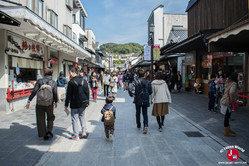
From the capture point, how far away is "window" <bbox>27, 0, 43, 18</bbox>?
392 inches

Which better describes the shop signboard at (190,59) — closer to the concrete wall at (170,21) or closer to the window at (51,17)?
the window at (51,17)

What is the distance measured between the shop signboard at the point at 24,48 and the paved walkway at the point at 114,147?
3725 mm

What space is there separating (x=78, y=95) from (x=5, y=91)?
4.81 m

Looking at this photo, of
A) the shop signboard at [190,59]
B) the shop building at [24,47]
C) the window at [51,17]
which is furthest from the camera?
the shop signboard at [190,59]

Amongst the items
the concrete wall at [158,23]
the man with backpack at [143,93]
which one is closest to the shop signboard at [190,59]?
the man with backpack at [143,93]

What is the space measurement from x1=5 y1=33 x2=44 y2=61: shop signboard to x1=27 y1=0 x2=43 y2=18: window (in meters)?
1.74

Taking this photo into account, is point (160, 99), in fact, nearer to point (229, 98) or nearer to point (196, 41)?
point (229, 98)

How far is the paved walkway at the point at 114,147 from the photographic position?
11.9ft

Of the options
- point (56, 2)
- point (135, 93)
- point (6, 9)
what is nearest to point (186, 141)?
point (135, 93)

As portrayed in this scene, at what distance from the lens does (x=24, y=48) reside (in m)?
9.63

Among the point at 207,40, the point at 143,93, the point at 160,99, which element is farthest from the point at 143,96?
the point at 207,40

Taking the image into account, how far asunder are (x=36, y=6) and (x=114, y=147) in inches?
388

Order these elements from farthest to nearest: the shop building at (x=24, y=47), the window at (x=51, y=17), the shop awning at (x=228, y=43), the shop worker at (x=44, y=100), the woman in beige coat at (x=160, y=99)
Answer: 1. the window at (x=51, y=17)
2. the shop building at (x=24, y=47)
3. the shop awning at (x=228, y=43)
4. the woman in beige coat at (x=160, y=99)
5. the shop worker at (x=44, y=100)

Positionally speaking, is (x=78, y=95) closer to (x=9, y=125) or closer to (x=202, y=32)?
(x=9, y=125)
